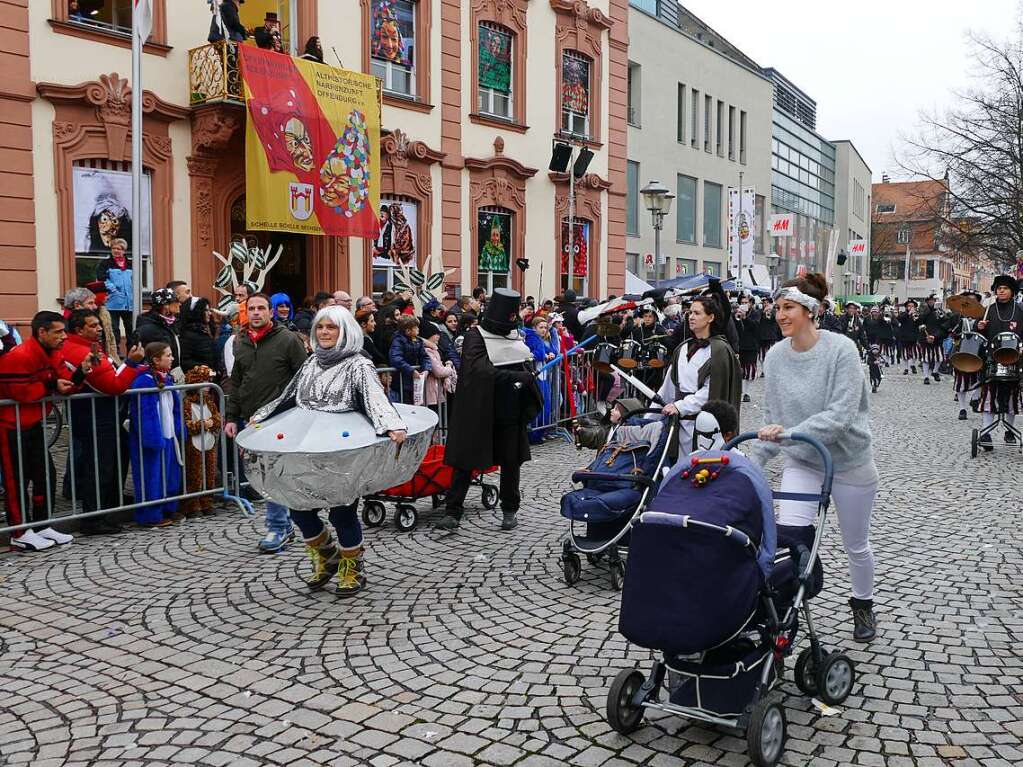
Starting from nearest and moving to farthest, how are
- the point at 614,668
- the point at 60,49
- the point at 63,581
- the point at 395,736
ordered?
the point at 395,736, the point at 614,668, the point at 63,581, the point at 60,49

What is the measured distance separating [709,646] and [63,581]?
469 cm

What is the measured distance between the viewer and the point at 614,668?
15.9ft

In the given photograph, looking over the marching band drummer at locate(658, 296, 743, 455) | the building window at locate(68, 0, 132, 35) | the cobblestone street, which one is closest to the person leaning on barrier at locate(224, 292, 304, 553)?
the cobblestone street

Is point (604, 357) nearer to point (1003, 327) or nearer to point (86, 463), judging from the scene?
point (1003, 327)

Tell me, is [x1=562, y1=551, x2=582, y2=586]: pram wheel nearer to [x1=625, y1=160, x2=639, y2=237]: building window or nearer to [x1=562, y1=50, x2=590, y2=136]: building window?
[x1=562, y1=50, x2=590, y2=136]: building window

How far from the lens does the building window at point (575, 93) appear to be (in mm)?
24656

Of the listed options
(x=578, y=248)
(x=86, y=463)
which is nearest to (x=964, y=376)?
(x=86, y=463)

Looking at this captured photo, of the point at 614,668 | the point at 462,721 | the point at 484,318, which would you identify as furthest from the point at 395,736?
the point at 484,318

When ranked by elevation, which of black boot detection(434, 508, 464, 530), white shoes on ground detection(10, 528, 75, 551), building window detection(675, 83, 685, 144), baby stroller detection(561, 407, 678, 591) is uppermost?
building window detection(675, 83, 685, 144)

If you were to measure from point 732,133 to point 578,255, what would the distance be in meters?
22.9

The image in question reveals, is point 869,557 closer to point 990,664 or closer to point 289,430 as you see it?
point 990,664

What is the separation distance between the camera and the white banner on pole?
41.2 m

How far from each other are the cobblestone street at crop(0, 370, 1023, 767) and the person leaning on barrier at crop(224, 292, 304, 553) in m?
0.27

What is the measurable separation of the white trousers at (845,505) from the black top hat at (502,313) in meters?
3.16
